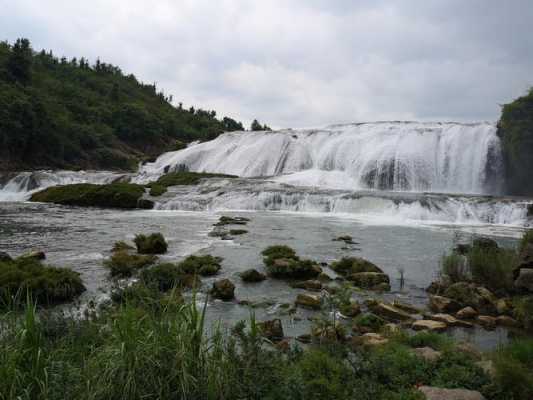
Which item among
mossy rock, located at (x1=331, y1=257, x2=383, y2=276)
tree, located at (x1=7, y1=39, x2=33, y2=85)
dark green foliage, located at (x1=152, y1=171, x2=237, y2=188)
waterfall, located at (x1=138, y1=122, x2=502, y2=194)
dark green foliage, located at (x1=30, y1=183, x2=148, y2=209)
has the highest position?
tree, located at (x1=7, y1=39, x2=33, y2=85)

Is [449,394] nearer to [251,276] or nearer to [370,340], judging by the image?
[370,340]

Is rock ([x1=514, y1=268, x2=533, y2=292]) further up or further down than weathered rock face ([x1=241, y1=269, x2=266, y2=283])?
further up

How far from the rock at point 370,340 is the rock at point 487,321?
8.45ft

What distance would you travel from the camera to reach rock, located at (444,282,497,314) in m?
9.29

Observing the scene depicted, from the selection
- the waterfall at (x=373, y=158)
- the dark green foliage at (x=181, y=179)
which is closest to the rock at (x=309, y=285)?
the dark green foliage at (x=181, y=179)

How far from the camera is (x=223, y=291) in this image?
9.60 m

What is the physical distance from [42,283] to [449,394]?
8.05 meters

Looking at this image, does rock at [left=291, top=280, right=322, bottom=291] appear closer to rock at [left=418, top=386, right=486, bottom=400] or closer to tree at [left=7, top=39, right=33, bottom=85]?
rock at [left=418, top=386, right=486, bottom=400]

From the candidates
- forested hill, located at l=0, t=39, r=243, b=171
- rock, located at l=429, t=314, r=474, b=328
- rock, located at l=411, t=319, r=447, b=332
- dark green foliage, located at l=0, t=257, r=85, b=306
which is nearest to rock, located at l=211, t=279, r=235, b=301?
dark green foliage, located at l=0, t=257, r=85, b=306

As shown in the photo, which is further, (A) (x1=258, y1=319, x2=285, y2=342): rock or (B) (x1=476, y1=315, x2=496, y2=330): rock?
(B) (x1=476, y1=315, x2=496, y2=330): rock

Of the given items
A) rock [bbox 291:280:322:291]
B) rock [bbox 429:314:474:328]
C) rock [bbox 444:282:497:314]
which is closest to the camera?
rock [bbox 429:314:474:328]

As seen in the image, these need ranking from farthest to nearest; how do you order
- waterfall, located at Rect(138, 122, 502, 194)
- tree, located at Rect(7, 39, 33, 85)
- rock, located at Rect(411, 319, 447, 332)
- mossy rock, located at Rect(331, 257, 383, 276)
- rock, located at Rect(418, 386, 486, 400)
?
tree, located at Rect(7, 39, 33, 85), waterfall, located at Rect(138, 122, 502, 194), mossy rock, located at Rect(331, 257, 383, 276), rock, located at Rect(411, 319, 447, 332), rock, located at Rect(418, 386, 486, 400)

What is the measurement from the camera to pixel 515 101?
35219 mm

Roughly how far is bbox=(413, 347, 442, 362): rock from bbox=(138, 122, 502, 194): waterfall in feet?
98.5
